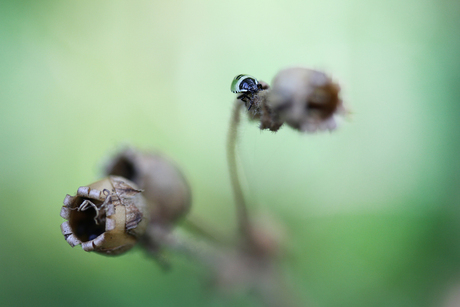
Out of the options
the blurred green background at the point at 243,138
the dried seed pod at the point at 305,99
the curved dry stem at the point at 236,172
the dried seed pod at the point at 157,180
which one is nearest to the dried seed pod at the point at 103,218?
the dried seed pod at the point at 157,180

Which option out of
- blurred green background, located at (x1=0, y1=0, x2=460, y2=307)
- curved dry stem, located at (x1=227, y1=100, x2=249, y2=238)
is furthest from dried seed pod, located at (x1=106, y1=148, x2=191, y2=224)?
blurred green background, located at (x1=0, y1=0, x2=460, y2=307)

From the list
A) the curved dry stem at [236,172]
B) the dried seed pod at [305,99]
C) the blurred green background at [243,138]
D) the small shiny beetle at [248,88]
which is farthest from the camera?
the blurred green background at [243,138]

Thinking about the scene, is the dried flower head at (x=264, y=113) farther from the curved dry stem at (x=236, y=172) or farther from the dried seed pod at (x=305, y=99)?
the curved dry stem at (x=236, y=172)

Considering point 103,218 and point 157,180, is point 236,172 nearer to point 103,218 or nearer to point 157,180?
point 157,180

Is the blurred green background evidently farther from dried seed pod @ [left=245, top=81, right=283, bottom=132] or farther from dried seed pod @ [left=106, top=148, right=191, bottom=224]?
dried seed pod @ [left=245, top=81, right=283, bottom=132]

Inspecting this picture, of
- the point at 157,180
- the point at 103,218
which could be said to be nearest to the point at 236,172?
the point at 157,180

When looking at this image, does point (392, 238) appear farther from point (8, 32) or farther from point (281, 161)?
point (8, 32)
